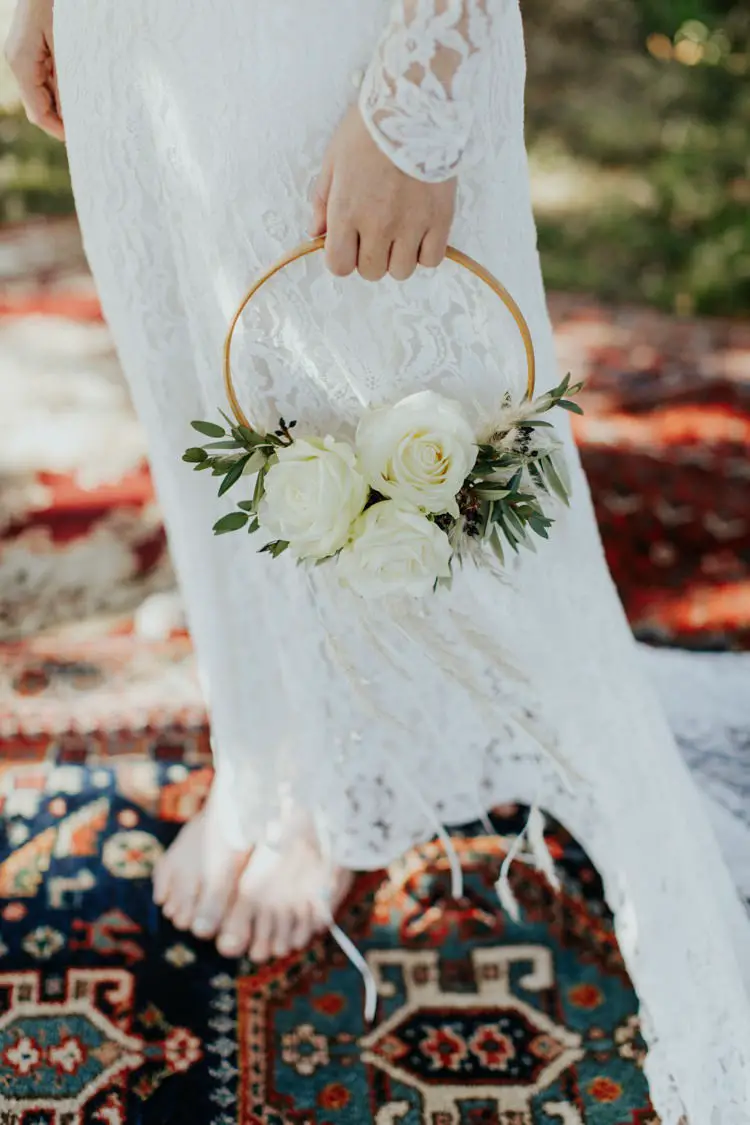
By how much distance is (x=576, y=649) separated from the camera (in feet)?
4.51

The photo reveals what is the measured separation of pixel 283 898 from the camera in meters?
1.63

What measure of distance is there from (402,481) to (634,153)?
3.40m

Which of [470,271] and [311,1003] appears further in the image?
[311,1003]

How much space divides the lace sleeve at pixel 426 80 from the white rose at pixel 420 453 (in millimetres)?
204

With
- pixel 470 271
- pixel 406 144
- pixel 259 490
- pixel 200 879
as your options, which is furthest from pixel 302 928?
pixel 406 144

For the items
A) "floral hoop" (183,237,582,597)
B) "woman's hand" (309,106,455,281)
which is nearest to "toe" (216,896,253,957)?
"floral hoop" (183,237,582,597)

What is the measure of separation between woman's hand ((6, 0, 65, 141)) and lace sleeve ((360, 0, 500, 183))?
490 millimetres

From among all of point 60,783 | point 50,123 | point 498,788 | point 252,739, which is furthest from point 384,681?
point 50,123

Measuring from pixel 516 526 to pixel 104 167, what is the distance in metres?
0.55

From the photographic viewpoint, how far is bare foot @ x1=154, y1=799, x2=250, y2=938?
162 cm

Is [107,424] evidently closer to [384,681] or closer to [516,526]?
[384,681]

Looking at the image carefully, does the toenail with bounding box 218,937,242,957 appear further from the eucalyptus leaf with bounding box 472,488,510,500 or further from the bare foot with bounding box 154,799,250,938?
A: the eucalyptus leaf with bounding box 472,488,510,500

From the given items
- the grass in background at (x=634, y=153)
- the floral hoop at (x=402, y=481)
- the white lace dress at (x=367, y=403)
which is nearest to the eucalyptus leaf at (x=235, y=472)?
the floral hoop at (x=402, y=481)

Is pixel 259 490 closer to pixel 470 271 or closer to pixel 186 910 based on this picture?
pixel 470 271
